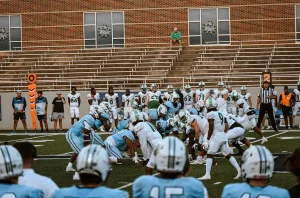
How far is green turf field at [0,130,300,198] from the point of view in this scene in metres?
12.9

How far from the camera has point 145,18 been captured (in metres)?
38.9

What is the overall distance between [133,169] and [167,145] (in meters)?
10.2

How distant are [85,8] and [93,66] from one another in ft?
14.4

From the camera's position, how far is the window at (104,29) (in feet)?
129

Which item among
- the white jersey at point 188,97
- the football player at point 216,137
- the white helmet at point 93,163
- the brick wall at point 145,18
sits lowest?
the football player at point 216,137

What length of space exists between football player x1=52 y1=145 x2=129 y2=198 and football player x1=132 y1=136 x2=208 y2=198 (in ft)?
0.86

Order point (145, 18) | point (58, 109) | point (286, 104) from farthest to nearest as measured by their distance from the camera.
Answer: point (145, 18), point (58, 109), point (286, 104)

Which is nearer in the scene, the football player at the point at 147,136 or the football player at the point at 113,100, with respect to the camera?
the football player at the point at 147,136

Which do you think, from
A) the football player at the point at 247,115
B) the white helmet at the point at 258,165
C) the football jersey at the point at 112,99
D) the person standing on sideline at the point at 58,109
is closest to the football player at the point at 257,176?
the white helmet at the point at 258,165

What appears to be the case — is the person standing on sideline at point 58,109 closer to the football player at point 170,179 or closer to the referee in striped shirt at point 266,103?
the referee in striped shirt at point 266,103

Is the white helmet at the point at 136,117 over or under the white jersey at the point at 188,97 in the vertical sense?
under

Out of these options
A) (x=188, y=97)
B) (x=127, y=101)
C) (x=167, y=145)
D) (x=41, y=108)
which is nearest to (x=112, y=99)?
(x=127, y=101)

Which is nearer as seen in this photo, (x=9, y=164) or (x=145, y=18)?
(x=9, y=164)

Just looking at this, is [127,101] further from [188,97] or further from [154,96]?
Answer: [154,96]
